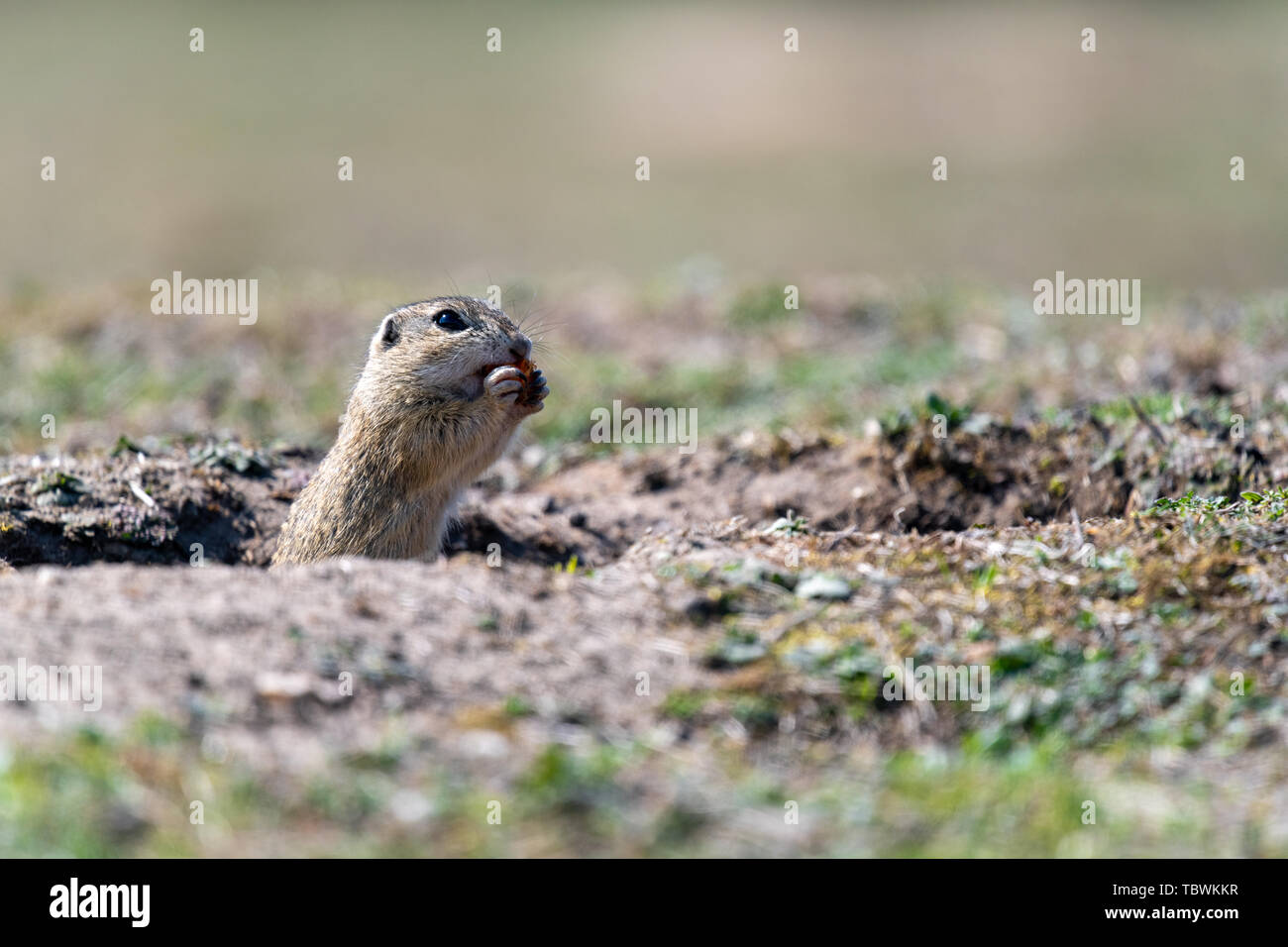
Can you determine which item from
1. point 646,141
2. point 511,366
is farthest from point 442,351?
point 646,141

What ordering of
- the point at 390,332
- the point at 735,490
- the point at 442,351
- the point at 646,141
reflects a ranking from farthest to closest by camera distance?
the point at 646,141
the point at 735,490
the point at 390,332
the point at 442,351

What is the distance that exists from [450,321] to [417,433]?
1.84 ft

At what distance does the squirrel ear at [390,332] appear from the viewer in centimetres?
675

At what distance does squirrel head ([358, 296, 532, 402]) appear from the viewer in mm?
6535

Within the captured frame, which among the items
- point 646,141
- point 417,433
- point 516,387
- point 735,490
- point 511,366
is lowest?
point 735,490

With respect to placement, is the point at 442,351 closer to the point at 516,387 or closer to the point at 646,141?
the point at 516,387

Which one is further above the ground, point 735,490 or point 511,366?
point 511,366

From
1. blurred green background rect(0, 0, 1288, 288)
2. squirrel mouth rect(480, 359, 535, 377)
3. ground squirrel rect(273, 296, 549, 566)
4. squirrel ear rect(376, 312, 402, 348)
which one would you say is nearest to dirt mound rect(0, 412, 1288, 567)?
ground squirrel rect(273, 296, 549, 566)

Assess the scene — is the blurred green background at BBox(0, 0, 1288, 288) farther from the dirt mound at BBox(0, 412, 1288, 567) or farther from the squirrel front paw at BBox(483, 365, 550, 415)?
the squirrel front paw at BBox(483, 365, 550, 415)

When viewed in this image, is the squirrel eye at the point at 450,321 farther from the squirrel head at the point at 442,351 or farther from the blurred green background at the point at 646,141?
the blurred green background at the point at 646,141

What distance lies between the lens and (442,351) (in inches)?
258

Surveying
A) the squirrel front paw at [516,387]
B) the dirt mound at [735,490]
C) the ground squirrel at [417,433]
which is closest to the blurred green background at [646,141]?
the dirt mound at [735,490]

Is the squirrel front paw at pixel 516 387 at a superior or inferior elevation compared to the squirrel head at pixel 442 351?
inferior

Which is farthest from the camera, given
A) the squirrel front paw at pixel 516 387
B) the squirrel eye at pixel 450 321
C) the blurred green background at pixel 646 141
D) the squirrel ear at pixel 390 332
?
the blurred green background at pixel 646 141
